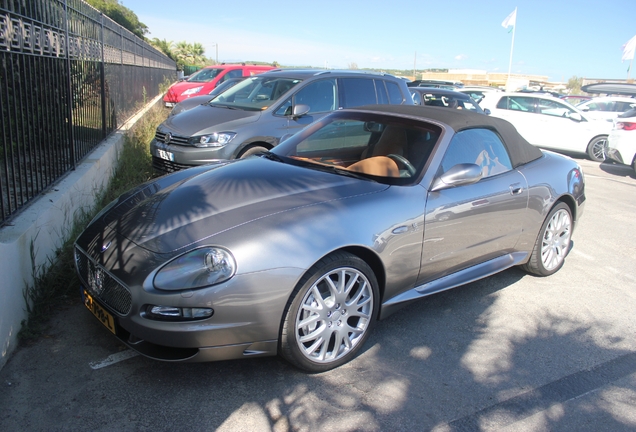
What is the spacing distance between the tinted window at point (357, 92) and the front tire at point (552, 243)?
3.75 m

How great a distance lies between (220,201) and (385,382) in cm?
153

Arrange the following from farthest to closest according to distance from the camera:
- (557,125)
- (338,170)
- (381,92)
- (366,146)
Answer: (557,125)
(381,92)
(366,146)
(338,170)

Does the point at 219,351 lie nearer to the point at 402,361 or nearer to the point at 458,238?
the point at 402,361

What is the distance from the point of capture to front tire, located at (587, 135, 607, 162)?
13.7m

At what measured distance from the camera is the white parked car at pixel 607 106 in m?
16.4

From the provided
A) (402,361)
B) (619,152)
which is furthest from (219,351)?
(619,152)

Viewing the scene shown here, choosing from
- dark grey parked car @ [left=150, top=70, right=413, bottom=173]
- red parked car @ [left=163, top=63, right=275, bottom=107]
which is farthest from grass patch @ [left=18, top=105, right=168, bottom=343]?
red parked car @ [left=163, top=63, right=275, bottom=107]

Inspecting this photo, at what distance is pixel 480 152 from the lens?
4.36 meters

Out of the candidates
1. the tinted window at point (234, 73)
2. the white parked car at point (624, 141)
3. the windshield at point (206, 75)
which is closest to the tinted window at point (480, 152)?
the white parked car at point (624, 141)

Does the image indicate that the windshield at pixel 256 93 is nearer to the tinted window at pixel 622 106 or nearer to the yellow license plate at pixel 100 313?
the yellow license plate at pixel 100 313

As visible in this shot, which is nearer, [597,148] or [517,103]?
[597,148]

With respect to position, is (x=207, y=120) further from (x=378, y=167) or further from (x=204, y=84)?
(x=204, y=84)

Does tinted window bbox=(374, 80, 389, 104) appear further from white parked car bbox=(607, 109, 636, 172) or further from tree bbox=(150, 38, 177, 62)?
tree bbox=(150, 38, 177, 62)

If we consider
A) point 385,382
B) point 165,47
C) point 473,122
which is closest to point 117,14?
point 165,47
